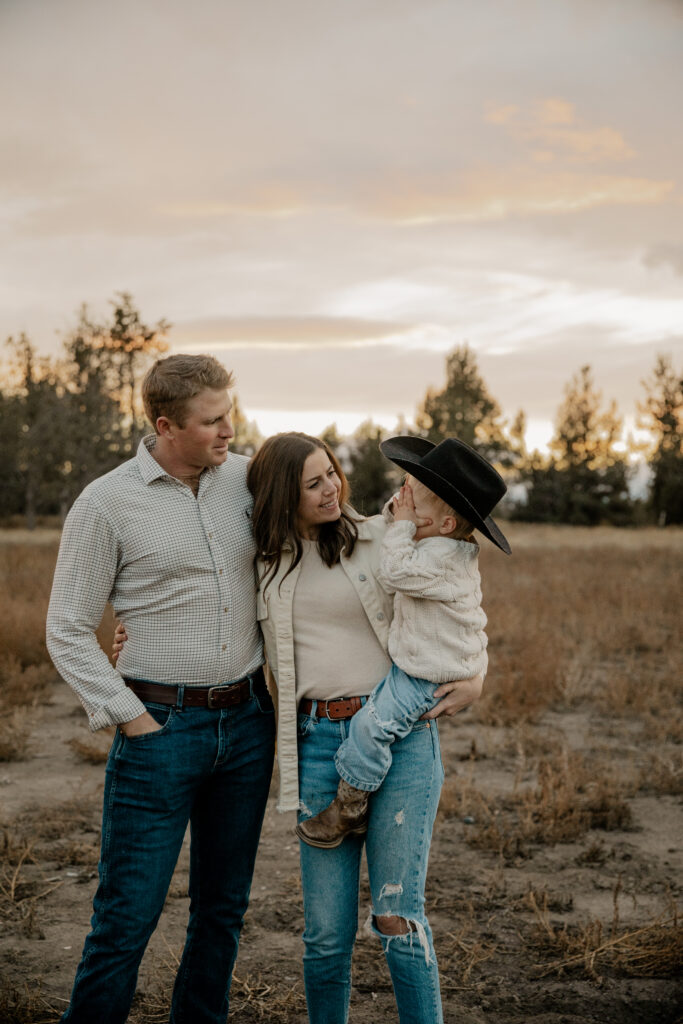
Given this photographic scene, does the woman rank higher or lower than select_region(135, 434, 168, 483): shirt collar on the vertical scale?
lower

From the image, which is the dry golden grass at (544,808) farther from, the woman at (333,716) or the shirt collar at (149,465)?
the shirt collar at (149,465)

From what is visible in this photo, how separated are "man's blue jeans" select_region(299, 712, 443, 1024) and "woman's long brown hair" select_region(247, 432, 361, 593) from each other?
529 mm

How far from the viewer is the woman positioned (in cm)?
251

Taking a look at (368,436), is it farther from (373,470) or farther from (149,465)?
→ (149,465)

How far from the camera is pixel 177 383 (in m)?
2.57

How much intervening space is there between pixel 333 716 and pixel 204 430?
0.96m

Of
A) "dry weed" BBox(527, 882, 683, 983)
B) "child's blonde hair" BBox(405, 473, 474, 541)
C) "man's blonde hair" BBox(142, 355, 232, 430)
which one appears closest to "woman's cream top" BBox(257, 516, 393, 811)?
"child's blonde hair" BBox(405, 473, 474, 541)

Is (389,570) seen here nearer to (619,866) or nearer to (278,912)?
(278,912)

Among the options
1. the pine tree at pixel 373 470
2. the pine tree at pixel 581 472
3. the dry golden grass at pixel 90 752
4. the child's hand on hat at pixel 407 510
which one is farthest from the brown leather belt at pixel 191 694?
the pine tree at pixel 581 472

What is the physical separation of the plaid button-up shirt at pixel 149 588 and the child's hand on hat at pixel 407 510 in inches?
19.5

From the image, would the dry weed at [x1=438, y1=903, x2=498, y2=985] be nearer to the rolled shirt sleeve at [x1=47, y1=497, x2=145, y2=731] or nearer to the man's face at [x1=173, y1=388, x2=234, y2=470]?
the rolled shirt sleeve at [x1=47, y1=497, x2=145, y2=731]

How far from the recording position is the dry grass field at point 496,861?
3500 millimetres

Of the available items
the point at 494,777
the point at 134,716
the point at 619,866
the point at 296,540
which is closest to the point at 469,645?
the point at 296,540

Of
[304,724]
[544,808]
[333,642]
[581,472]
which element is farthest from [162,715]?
[581,472]
